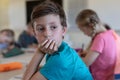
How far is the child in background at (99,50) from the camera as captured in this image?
1497 mm

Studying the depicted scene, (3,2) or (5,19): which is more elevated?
(3,2)

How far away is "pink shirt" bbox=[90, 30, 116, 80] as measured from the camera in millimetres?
1529

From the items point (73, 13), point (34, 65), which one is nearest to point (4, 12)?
point (73, 13)

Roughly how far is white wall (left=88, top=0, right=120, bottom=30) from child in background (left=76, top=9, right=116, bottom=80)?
2.00 metres

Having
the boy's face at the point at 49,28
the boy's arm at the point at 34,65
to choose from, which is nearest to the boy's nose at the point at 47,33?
the boy's face at the point at 49,28

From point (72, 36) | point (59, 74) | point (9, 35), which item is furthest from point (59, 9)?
point (72, 36)

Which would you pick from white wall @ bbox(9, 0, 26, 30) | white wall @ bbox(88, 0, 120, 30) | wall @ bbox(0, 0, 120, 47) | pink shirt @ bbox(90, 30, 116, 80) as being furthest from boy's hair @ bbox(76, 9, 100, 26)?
white wall @ bbox(9, 0, 26, 30)

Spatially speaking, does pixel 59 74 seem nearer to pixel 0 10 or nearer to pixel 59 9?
pixel 59 9

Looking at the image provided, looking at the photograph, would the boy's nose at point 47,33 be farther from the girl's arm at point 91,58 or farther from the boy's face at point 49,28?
the girl's arm at point 91,58

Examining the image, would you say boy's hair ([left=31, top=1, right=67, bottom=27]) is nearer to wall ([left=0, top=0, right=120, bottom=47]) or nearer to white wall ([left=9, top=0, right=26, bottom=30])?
wall ([left=0, top=0, right=120, bottom=47])

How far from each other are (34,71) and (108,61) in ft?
2.27

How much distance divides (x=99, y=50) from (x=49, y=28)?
668 mm

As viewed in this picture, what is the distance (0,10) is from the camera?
4.58m

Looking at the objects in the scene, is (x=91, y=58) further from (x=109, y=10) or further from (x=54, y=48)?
(x=109, y=10)
